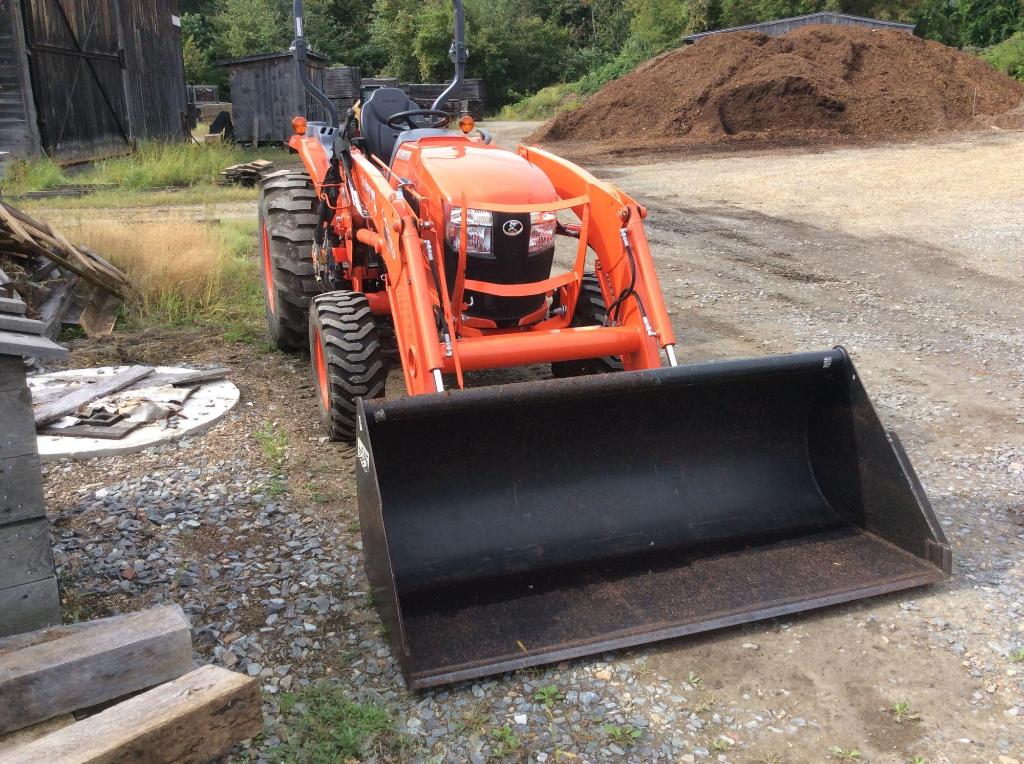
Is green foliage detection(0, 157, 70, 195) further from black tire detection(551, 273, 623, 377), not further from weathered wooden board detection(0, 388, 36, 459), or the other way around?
weathered wooden board detection(0, 388, 36, 459)

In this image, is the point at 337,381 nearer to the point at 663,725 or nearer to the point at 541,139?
the point at 663,725

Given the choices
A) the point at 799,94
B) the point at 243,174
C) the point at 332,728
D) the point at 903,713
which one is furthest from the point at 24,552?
the point at 799,94

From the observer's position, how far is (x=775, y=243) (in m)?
9.73

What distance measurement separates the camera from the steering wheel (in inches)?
196

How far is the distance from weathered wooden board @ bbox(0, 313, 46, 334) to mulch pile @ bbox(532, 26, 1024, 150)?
17.5 m

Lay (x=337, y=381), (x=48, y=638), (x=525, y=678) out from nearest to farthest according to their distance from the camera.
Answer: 1. (x=48, y=638)
2. (x=525, y=678)
3. (x=337, y=381)

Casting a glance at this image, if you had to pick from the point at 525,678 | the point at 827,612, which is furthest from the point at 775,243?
the point at 525,678

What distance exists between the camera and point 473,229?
3926mm

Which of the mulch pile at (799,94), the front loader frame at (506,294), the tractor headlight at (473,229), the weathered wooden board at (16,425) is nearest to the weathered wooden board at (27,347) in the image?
the weathered wooden board at (16,425)

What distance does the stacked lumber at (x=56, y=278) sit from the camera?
629 cm

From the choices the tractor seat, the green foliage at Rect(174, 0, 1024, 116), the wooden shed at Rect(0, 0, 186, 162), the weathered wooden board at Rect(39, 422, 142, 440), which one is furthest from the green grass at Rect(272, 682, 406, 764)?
the green foliage at Rect(174, 0, 1024, 116)

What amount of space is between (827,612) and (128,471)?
9.96 feet

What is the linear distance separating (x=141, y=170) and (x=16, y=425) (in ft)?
43.3

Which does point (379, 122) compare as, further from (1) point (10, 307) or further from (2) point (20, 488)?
(2) point (20, 488)
